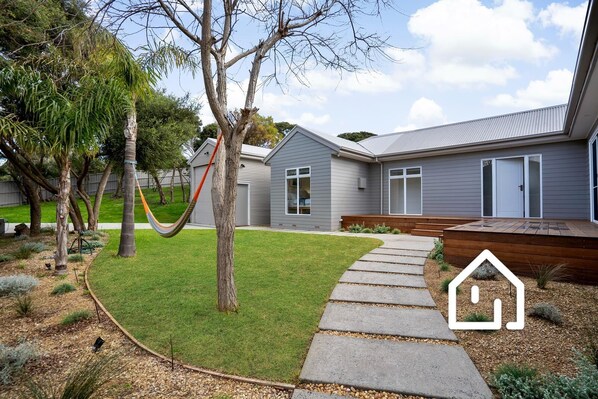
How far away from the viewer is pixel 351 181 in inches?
441

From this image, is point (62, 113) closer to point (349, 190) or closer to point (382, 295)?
point (382, 295)

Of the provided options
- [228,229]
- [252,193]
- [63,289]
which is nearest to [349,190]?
[252,193]

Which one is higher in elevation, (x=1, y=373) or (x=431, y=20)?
(x=431, y=20)

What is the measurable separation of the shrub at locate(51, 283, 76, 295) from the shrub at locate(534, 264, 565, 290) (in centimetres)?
607

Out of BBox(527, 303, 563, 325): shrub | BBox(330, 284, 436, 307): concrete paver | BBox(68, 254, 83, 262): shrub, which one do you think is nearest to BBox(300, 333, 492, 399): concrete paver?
BBox(330, 284, 436, 307): concrete paver

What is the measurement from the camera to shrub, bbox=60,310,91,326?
10.4ft

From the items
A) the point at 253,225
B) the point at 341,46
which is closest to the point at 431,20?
the point at 341,46

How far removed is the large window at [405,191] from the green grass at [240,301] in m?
5.15

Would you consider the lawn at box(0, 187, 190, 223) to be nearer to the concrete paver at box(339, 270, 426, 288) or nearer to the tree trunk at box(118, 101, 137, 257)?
the tree trunk at box(118, 101, 137, 257)

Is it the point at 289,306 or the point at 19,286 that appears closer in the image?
the point at 289,306

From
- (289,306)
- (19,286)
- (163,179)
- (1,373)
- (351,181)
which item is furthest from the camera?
(163,179)

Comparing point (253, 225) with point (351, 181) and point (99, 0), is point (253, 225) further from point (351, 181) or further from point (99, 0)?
point (99, 0)

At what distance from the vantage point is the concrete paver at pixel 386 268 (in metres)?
4.88

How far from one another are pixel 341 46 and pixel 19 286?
5.17 metres
